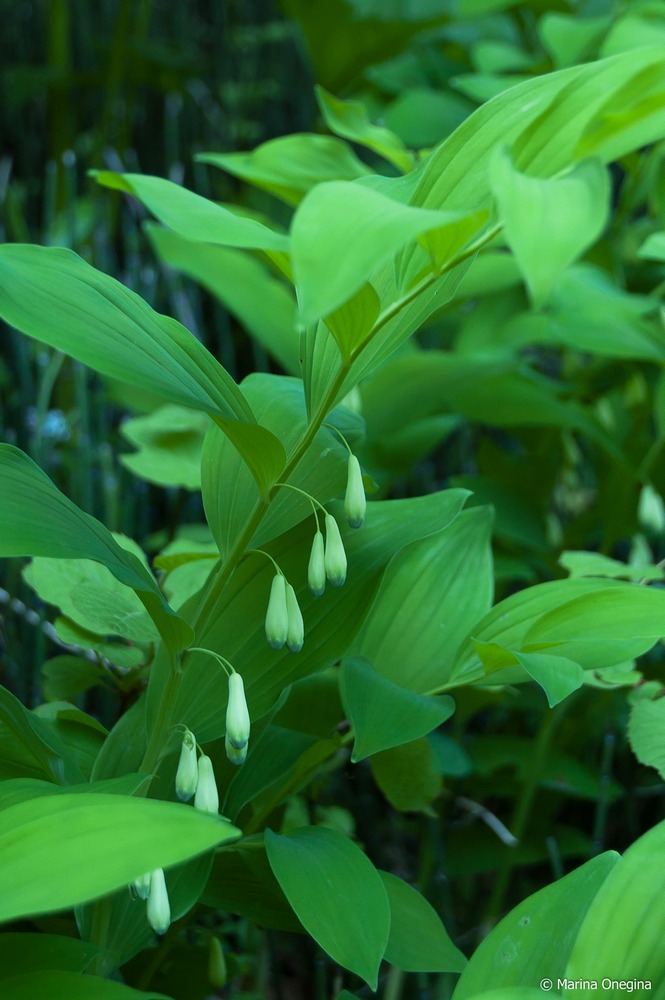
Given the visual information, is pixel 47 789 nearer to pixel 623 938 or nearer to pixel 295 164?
pixel 623 938

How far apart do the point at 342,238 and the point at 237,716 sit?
0.22m

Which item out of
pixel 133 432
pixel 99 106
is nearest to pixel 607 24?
pixel 133 432

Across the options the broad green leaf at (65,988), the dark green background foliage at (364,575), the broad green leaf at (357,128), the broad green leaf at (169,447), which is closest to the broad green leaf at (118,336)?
the dark green background foliage at (364,575)

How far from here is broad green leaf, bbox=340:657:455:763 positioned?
0.46m

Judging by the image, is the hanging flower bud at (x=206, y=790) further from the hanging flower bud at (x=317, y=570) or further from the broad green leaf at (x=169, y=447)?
the broad green leaf at (x=169, y=447)

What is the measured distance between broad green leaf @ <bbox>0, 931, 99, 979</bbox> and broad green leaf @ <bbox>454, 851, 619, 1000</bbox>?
6.7 inches

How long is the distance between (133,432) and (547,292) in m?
0.60

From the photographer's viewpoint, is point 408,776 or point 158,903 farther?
point 408,776

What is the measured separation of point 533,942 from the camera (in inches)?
17.4

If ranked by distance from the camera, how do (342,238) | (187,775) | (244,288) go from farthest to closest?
(244,288)
(187,775)
(342,238)

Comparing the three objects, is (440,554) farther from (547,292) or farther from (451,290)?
(547,292)

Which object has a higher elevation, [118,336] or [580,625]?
[118,336]

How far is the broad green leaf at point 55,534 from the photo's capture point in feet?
1.31

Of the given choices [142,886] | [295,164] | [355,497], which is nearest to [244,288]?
[295,164]
